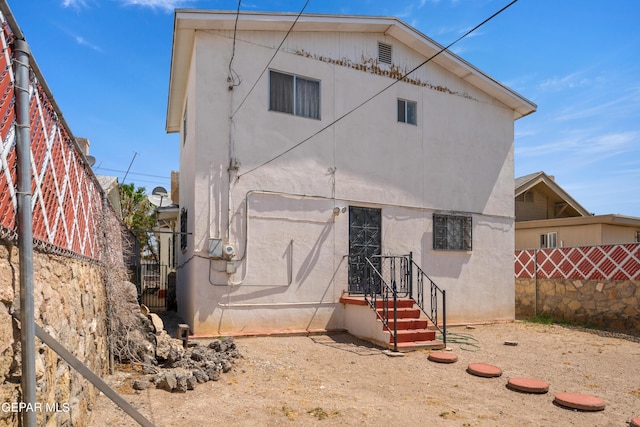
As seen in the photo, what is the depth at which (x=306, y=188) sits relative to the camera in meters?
9.69

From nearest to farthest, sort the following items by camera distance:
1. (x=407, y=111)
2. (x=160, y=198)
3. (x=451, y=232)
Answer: (x=407, y=111) < (x=451, y=232) < (x=160, y=198)

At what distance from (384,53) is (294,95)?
2.81 m

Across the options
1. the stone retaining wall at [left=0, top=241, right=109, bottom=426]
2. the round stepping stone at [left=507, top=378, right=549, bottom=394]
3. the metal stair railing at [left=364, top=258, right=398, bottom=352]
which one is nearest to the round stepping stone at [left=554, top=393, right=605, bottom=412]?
the round stepping stone at [left=507, top=378, right=549, bottom=394]

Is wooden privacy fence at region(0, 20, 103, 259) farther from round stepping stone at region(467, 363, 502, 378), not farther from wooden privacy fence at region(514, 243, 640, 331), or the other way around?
wooden privacy fence at region(514, 243, 640, 331)

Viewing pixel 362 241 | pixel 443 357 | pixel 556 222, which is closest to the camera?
pixel 443 357

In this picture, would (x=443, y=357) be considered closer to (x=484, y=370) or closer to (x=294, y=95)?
(x=484, y=370)

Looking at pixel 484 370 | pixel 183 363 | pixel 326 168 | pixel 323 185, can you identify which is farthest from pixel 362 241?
pixel 183 363

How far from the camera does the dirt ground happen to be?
4.99 meters

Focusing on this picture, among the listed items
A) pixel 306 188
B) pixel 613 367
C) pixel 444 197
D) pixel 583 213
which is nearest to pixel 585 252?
pixel 444 197

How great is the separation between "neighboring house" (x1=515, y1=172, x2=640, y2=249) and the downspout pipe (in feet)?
53.7

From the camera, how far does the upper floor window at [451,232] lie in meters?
11.3

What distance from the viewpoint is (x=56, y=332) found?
305 cm

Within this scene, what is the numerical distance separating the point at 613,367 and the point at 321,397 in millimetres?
5345

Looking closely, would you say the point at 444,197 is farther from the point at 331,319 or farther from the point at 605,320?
the point at 605,320
